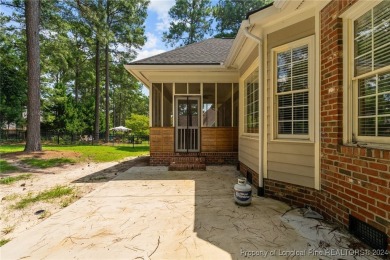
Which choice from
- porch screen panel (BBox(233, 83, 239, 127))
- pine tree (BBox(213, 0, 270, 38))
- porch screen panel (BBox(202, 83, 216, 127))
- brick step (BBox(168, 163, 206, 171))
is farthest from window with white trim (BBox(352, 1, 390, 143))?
pine tree (BBox(213, 0, 270, 38))

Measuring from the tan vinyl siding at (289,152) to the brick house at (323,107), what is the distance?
2cm

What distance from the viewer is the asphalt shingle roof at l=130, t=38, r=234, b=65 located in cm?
708

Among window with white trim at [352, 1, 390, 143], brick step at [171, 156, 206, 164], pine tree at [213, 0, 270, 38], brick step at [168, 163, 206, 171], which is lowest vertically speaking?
brick step at [168, 163, 206, 171]

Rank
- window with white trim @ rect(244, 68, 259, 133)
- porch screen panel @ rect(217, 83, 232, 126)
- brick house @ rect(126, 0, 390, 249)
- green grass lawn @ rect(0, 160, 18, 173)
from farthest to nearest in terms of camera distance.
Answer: porch screen panel @ rect(217, 83, 232, 126) < green grass lawn @ rect(0, 160, 18, 173) < window with white trim @ rect(244, 68, 259, 133) < brick house @ rect(126, 0, 390, 249)

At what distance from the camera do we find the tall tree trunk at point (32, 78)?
10.3 meters

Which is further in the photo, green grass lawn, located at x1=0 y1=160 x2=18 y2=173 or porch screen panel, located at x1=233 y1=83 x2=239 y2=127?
porch screen panel, located at x1=233 y1=83 x2=239 y2=127

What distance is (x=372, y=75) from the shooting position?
253 cm

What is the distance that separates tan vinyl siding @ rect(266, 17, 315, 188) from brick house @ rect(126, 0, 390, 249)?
2cm

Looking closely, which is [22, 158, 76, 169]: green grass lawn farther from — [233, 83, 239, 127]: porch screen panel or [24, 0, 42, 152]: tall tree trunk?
[233, 83, 239, 127]: porch screen panel

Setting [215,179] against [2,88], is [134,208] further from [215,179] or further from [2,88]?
[2,88]

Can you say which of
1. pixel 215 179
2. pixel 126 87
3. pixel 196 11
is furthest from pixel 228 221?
pixel 196 11

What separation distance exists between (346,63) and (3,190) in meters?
7.26

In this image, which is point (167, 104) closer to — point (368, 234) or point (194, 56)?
point (194, 56)

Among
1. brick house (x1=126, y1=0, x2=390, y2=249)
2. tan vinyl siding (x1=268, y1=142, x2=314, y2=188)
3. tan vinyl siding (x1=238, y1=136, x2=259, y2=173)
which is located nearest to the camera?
brick house (x1=126, y1=0, x2=390, y2=249)
